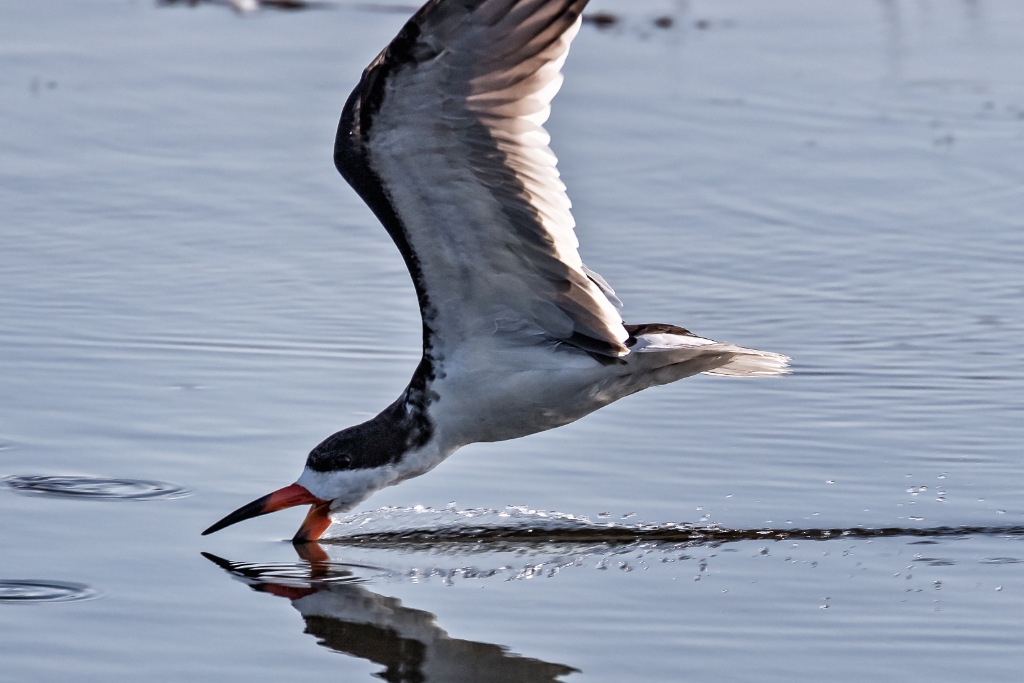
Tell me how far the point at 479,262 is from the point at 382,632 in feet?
3.54

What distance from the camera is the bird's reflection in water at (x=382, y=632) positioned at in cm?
403

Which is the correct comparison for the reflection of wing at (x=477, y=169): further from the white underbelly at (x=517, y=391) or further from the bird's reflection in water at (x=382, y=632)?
the bird's reflection in water at (x=382, y=632)

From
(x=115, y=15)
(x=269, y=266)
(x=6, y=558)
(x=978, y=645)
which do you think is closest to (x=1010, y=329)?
(x=978, y=645)

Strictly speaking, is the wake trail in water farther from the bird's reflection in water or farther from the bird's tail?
the bird's tail

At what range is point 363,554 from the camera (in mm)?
4867

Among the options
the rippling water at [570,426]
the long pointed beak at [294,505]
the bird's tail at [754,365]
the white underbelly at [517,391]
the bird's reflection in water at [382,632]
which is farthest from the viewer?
the bird's tail at [754,365]

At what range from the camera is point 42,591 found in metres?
4.32

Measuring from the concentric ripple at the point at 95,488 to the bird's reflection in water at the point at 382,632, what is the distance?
1.39 ft

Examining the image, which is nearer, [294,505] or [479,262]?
[479,262]

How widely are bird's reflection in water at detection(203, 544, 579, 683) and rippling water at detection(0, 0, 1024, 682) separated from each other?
0.01 metres

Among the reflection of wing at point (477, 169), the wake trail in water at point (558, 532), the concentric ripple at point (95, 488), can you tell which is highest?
the reflection of wing at point (477, 169)

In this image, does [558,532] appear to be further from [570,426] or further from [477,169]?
[477,169]

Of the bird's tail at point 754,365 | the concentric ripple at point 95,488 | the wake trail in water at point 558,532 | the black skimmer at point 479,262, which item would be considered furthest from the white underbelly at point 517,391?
the concentric ripple at point 95,488

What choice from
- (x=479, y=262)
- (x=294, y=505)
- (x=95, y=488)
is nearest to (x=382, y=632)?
(x=294, y=505)
